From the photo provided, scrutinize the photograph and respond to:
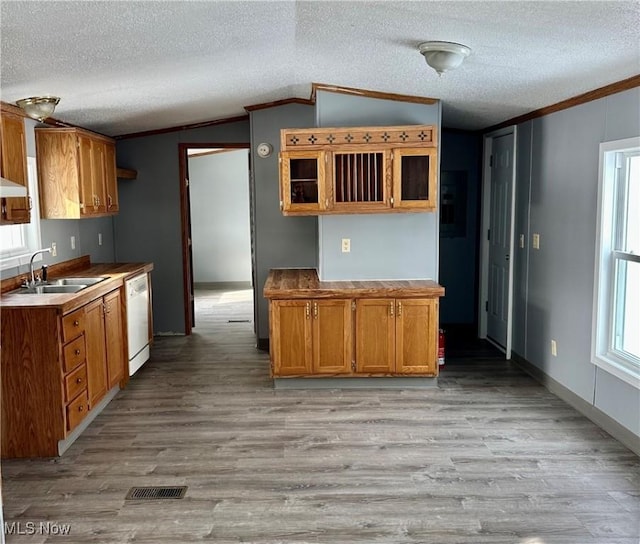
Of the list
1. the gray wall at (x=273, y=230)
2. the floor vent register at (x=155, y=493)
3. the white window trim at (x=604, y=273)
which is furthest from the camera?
the gray wall at (x=273, y=230)

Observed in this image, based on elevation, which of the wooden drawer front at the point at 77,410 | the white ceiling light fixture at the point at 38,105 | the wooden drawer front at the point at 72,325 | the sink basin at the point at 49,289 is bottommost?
the wooden drawer front at the point at 77,410

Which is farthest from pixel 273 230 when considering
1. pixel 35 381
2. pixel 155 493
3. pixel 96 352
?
pixel 155 493

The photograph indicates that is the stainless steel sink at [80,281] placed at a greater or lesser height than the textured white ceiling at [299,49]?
lesser

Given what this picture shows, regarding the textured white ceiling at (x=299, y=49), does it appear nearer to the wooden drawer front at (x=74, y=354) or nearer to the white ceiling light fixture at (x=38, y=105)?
the white ceiling light fixture at (x=38, y=105)

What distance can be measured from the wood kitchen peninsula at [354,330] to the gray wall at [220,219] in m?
5.37

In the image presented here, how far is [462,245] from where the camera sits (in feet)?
21.8

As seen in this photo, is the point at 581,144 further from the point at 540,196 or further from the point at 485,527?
the point at 485,527

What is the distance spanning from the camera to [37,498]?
3115mm

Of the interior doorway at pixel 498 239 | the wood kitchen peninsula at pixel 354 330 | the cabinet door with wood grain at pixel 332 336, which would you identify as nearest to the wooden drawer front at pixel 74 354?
the wood kitchen peninsula at pixel 354 330

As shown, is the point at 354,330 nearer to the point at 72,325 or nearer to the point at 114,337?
the point at 114,337

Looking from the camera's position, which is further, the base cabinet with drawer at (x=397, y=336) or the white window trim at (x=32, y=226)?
the base cabinet with drawer at (x=397, y=336)

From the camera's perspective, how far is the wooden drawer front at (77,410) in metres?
3.67

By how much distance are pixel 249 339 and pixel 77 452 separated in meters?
2.97

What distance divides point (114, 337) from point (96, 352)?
1.50 feet
